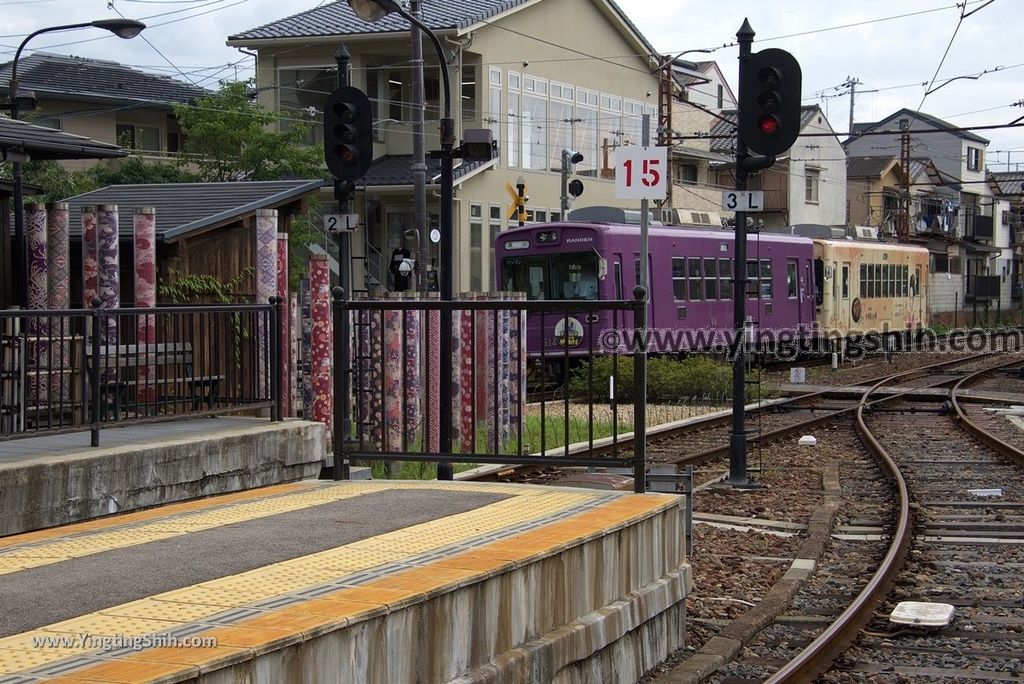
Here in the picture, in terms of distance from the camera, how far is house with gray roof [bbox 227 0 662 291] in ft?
116

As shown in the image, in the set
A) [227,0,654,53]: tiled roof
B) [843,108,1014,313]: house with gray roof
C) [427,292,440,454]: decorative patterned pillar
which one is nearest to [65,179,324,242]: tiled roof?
[427,292,440,454]: decorative patterned pillar

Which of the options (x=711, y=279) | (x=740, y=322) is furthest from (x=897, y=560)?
(x=711, y=279)

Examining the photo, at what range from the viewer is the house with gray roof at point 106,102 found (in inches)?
1558

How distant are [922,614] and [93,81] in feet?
131

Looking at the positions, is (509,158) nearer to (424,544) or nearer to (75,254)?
(75,254)

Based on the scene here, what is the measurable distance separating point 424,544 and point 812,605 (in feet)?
11.6

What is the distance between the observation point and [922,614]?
7816mm

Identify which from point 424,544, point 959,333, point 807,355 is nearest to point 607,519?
point 424,544

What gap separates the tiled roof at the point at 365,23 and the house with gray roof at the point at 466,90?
0.05m

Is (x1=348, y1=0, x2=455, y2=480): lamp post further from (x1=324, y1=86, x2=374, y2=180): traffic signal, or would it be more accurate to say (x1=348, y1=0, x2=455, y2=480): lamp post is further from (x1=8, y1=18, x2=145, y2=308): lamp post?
(x1=8, y1=18, x2=145, y2=308): lamp post

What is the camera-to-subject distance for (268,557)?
5.51 m

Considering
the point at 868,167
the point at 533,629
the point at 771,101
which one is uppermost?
the point at 868,167

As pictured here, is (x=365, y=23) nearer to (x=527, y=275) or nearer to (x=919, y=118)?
(x=527, y=275)

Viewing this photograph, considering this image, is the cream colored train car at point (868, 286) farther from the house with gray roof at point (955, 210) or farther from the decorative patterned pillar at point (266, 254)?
the house with gray roof at point (955, 210)
